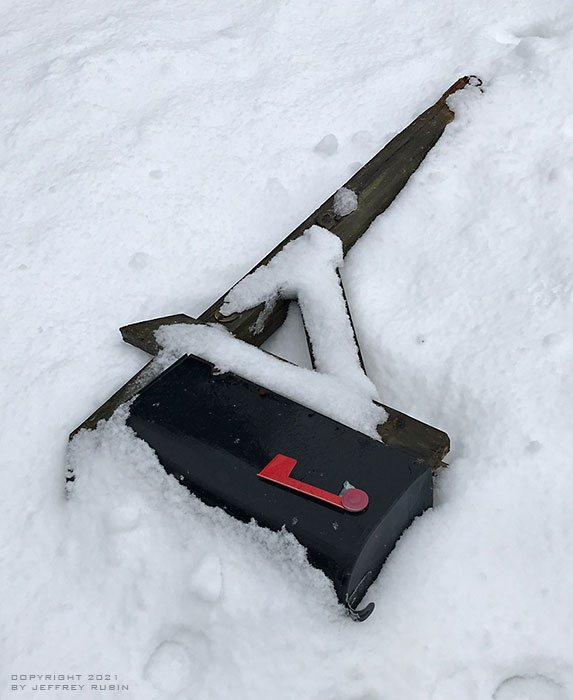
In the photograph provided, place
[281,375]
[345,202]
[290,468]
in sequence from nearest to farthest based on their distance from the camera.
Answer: [290,468]
[281,375]
[345,202]

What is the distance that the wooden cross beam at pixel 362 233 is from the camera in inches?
67.1

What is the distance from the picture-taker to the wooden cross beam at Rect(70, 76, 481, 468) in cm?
170

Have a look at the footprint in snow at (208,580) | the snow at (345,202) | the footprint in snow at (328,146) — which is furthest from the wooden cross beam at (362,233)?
the footprint in snow at (208,580)

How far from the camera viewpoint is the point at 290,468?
1569mm

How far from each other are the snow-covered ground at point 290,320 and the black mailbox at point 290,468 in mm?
50

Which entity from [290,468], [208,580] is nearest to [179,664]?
[208,580]

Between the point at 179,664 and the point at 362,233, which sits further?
the point at 362,233

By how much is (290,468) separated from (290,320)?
69 cm

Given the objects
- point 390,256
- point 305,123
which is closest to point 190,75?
point 305,123

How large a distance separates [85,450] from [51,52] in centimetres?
202

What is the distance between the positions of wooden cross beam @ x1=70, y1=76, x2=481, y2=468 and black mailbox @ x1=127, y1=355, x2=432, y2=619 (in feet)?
0.31

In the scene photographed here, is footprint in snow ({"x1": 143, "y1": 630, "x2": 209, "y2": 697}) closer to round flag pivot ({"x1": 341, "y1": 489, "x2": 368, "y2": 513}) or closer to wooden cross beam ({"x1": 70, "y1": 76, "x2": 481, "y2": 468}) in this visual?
round flag pivot ({"x1": 341, "y1": 489, "x2": 368, "y2": 513})

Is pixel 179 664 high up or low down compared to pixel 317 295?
down

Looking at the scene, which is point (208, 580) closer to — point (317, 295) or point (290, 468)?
point (290, 468)
